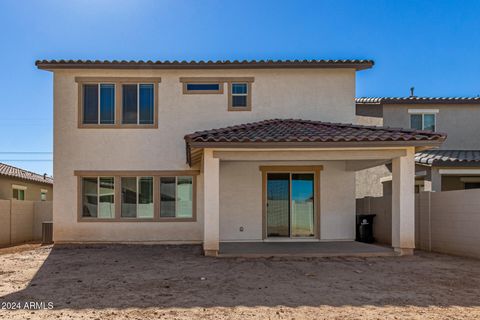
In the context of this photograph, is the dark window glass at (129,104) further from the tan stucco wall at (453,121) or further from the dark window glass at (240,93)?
the tan stucco wall at (453,121)

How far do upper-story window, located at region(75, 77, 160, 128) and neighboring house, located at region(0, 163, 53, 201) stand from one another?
830cm

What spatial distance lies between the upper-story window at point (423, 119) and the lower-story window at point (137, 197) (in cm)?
1255

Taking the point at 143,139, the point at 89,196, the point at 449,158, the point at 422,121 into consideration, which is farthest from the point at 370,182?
the point at 89,196

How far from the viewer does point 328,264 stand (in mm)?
10711

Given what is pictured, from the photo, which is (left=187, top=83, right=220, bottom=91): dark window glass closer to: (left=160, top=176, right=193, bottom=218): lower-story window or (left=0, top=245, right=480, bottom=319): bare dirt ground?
(left=160, top=176, right=193, bottom=218): lower-story window

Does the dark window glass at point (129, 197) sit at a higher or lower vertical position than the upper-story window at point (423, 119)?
lower

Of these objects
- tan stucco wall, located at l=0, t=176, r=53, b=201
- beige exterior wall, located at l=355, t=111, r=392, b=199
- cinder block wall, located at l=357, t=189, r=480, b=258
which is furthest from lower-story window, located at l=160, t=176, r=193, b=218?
tan stucco wall, located at l=0, t=176, r=53, b=201

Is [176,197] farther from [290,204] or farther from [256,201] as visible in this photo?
[290,204]

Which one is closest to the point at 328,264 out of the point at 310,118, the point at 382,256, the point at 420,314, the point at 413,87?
the point at 382,256

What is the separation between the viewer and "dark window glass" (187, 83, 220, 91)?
589 inches

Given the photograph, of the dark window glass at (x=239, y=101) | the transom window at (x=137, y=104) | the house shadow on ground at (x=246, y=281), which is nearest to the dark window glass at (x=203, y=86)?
the dark window glass at (x=239, y=101)

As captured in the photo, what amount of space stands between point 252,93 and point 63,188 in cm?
730

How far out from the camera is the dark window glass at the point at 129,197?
1470cm

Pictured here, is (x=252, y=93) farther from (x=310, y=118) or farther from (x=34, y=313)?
(x=34, y=313)
